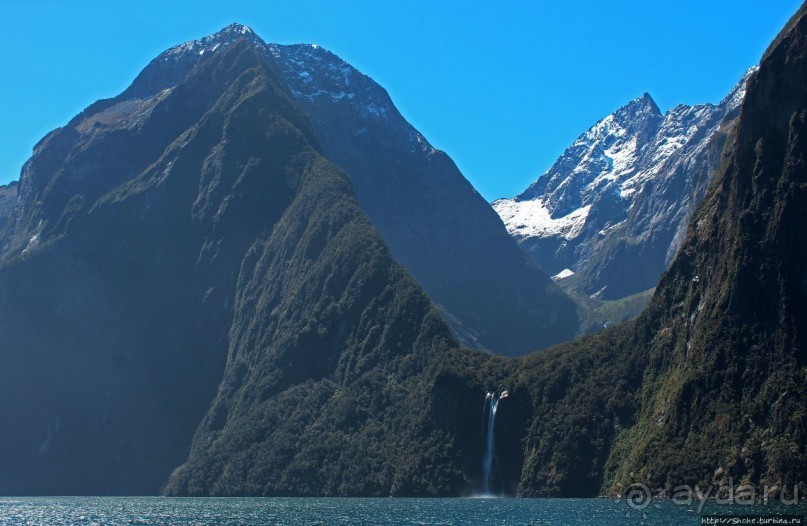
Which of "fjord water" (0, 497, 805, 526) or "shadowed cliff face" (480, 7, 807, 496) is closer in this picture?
"fjord water" (0, 497, 805, 526)

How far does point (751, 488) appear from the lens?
151 m

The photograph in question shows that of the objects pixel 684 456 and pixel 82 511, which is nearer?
pixel 684 456

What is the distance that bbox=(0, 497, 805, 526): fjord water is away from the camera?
126000mm

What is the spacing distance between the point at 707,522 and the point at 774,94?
9309 cm

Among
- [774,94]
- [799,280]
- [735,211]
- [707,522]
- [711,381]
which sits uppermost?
[774,94]

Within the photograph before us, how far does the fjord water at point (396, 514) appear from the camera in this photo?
126000 mm

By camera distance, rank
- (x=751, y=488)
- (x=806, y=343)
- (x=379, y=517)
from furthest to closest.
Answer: (x=806, y=343) → (x=751, y=488) → (x=379, y=517)

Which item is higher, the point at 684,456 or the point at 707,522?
the point at 684,456

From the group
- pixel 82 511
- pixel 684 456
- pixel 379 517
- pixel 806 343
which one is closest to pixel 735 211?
pixel 806 343

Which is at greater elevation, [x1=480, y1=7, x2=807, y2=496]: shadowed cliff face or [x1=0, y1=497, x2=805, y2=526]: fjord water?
[x1=480, y1=7, x2=807, y2=496]: shadowed cliff face

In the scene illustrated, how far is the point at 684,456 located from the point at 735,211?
137ft

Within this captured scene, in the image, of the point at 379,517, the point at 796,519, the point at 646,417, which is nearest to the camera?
the point at 796,519

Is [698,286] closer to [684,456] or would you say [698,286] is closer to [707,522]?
[684,456]

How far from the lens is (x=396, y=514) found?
14862cm
